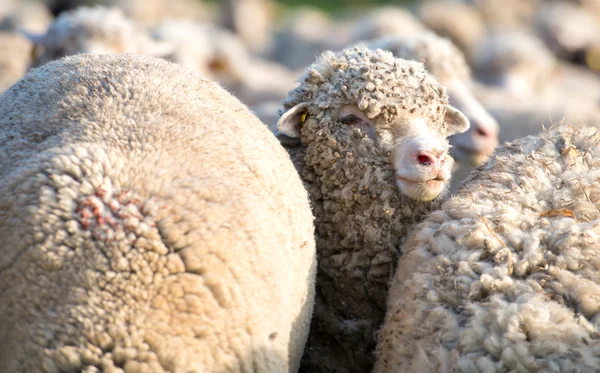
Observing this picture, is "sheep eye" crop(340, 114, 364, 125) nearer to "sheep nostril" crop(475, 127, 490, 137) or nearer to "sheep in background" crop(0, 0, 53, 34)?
"sheep nostril" crop(475, 127, 490, 137)

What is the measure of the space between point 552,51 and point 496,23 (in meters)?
2.73

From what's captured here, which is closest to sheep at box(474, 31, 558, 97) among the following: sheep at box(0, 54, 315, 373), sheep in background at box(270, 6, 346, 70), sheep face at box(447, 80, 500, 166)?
sheep in background at box(270, 6, 346, 70)

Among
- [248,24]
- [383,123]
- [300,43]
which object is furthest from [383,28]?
[383,123]

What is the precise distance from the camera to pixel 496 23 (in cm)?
1515

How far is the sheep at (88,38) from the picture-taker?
18.9 ft

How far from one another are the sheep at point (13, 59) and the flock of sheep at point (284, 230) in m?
3.81

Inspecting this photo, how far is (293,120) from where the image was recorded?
2.73 meters

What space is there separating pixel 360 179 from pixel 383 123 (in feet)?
0.63

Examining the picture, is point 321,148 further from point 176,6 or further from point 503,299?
point 176,6

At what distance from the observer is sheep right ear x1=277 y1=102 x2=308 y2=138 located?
2670 millimetres

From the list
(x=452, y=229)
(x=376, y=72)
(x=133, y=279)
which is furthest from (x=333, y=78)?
(x=133, y=279)

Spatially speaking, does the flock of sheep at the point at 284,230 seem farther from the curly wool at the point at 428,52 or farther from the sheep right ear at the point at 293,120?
the curly wool at the point at 428,52

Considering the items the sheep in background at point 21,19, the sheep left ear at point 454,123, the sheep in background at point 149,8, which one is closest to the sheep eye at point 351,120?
the sheep left ear at point 454,123

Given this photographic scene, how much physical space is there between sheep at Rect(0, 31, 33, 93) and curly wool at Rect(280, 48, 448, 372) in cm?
373
